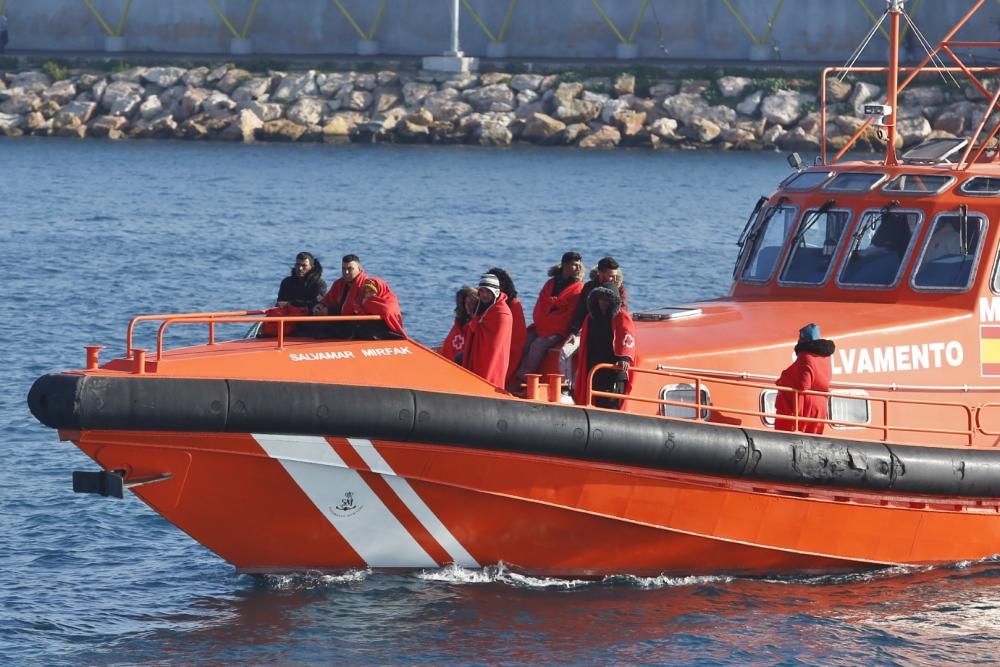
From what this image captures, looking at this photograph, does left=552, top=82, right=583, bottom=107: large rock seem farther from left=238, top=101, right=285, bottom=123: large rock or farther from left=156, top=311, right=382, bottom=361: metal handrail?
left=156, top=311, right=382, bottom=361: metal handrail

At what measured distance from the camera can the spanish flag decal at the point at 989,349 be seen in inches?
473

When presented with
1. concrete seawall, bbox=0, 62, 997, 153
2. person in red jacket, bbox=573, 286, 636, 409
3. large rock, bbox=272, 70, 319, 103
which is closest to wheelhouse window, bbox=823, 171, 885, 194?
person in red jacket, bbox=573, 286, 636, 409

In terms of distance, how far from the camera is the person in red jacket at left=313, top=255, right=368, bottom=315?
11078mm

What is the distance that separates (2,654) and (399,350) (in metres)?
2.92

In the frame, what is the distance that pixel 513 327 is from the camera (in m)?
11.3

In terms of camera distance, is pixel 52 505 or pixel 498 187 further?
pixel 498 187

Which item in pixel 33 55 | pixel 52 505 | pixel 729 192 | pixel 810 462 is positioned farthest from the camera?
pixel 33 55

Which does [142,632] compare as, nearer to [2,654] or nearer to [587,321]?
[2,654]

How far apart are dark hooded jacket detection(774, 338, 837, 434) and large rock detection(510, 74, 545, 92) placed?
3985 cm

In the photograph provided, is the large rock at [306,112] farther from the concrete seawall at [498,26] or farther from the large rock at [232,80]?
the concrete seawall at [498,26]

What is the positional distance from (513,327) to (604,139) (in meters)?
38.8

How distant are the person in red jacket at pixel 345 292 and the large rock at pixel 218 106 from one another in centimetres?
4097

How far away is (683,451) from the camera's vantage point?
35.1 feet

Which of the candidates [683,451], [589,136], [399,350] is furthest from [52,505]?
[589,136]
